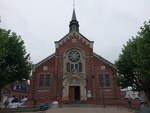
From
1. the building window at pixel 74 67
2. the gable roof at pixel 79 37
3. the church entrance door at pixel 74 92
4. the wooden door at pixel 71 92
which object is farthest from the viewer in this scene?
the gable roof at pixel 79 37

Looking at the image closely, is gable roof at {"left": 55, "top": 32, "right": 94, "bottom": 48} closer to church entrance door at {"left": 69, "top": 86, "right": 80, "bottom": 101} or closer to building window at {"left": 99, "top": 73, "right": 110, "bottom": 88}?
building window at {"left": 99, "top": 73, "right": 110, "bottom": 88}

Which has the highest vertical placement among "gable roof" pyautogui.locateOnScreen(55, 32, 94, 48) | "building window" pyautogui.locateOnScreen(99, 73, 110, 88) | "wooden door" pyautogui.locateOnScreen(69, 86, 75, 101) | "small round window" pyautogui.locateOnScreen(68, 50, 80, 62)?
"gable roof" pyautogui.locateOnScreen(55, 32, 94, 48)

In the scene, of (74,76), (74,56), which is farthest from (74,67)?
(74,56)

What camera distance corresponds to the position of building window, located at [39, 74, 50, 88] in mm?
36625

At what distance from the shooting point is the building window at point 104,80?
3675cm

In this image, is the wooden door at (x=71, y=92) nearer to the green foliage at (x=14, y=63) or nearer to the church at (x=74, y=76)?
the church at (x=74, y=76)

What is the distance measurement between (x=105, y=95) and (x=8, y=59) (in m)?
17.5

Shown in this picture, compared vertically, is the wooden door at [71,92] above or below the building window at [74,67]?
below

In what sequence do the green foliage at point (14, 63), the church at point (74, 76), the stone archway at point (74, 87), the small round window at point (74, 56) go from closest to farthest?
the green foliage at point (14, 63)
the church at point (74, 76)
the stone archway at point (74, 87)
the small round window at point (74, 56)

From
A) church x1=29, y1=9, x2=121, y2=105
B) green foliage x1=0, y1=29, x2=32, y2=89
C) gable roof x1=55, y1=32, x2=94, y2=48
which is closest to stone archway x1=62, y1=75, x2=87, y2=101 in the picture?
church x1=29, y1=9, x2=121, y2=105

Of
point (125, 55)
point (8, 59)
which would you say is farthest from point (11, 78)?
point (125, 55)

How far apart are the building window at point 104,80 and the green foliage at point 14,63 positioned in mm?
14133

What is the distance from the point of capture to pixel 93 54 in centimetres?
3850

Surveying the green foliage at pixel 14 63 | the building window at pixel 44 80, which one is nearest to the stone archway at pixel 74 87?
the building window at pixel 44 80
